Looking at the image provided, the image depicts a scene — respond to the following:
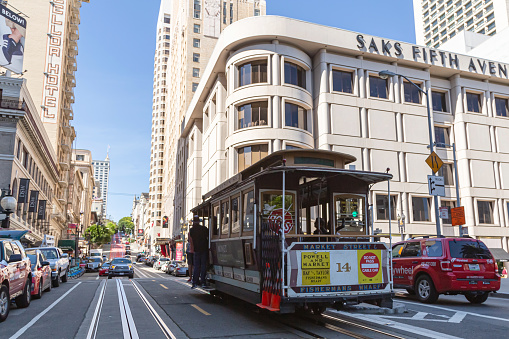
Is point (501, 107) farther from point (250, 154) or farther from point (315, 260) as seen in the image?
point (315, 260)

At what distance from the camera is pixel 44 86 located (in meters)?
52.1

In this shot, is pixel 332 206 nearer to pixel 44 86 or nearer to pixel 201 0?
pixel 44 86

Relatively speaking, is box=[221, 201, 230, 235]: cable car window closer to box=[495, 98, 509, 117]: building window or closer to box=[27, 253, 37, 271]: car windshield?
box=[27, 253, 37, 271]: car windshield

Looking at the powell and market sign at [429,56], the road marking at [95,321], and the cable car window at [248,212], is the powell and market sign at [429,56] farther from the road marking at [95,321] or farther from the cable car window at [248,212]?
the road marking at [95,321]

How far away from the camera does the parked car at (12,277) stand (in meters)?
9.52

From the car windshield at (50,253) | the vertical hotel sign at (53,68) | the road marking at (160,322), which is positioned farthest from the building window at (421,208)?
the vertical hotel sign at (53,68)

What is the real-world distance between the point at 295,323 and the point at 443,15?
417 feet

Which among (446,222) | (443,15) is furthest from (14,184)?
(443,15)

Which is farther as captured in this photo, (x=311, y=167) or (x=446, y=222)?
(x=446, y=222)

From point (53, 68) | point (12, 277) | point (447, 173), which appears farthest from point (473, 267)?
point (53, 68)

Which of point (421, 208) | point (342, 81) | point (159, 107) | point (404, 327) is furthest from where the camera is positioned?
point (159, 107)

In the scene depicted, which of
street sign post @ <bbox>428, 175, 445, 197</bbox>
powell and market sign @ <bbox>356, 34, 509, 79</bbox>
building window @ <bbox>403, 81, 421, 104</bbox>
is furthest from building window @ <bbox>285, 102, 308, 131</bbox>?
street sign post @ <bbox>428, 175, 445, 197</bbox>

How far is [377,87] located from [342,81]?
3.60 meters

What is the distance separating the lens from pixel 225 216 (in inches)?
444
